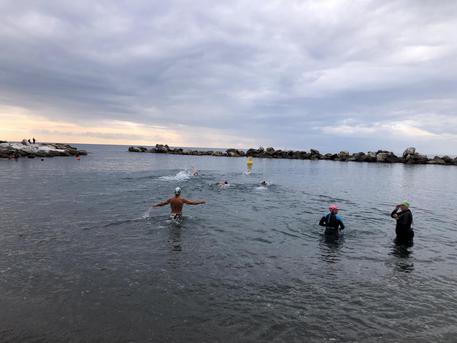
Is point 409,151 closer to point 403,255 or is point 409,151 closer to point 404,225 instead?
A: point 404,225

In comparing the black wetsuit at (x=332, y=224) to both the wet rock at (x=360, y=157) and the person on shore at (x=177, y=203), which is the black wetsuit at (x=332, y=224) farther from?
the wet rock at (x=360, y=157)

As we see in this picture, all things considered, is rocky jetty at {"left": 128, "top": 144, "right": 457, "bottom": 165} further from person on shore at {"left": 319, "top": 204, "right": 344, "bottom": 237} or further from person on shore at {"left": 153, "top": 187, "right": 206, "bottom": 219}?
person on shore at {"left": 153, "top": 187, "right": 206, "bottom": 219}

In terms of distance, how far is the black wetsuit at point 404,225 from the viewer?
52.8ft

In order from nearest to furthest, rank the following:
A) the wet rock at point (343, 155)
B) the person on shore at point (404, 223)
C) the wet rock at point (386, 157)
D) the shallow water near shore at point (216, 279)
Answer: the shallow water near shore at point (216, 279)
the person on shore at point (404, 223)
the wet rock at point (386, 157)
the wet rock at point (343, 155)

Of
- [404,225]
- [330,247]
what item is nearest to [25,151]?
[330,247]

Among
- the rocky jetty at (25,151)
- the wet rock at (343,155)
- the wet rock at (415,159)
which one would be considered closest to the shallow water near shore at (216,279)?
the rocky jetty at (25,151)

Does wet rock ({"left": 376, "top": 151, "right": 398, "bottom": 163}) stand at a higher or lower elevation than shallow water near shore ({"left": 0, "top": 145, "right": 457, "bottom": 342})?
higher

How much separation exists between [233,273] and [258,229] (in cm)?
701

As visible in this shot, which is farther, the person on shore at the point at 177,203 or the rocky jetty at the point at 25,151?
the rocky jetty at the point at 25,151

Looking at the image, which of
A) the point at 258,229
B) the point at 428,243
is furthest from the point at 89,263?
the point at 428,243

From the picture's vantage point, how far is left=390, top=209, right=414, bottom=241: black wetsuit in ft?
52.8

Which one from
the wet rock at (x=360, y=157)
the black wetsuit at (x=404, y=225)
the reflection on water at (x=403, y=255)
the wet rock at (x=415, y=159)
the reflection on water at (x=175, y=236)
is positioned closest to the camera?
the reflection on water at (x=403, y=255)

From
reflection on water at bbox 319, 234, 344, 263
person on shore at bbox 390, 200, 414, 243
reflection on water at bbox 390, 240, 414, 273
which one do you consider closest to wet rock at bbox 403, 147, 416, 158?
person on shore at bbox 390, 200, 414, 243

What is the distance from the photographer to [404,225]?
16.2 metres
